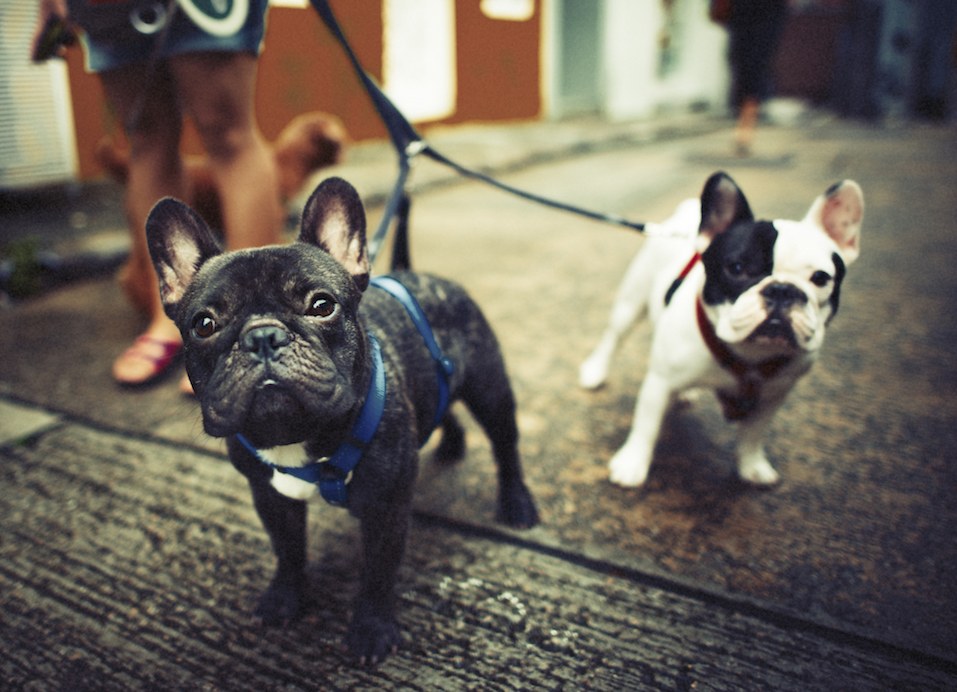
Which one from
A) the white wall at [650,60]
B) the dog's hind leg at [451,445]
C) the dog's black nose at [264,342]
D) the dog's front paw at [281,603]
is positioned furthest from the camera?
Result: the white wall at [650,60]

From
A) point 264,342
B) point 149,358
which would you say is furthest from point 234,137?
point 264,342

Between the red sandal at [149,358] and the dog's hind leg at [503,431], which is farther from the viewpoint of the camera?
the red sandal at [149,358]

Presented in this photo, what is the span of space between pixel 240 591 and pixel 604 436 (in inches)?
47.2

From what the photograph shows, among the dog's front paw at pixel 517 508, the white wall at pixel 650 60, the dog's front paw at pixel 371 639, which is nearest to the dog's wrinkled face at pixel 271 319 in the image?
the dog's front paw at pixel 371 639

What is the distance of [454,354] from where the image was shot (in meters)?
1.68

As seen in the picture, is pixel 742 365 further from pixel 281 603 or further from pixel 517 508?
pixel 281 603

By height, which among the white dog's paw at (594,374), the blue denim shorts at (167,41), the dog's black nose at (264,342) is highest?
the blue denim shorts at (167,41)

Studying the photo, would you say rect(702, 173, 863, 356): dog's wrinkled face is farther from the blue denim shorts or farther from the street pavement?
the blue denim shorts

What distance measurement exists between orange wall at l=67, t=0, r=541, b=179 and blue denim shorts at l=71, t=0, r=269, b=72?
2780 mm

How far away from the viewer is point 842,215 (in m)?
1.66

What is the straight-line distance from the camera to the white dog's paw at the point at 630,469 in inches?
78.3

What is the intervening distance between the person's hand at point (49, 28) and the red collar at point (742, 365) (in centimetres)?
229

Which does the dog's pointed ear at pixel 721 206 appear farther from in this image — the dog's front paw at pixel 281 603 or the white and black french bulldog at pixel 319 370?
the dog's front paw at pixel 281 603

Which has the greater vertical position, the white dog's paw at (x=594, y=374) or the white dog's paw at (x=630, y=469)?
the white dog's paw at (x=594, y=374)
